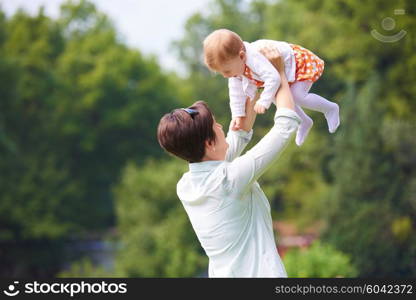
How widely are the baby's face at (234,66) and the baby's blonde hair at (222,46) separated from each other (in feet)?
0.07

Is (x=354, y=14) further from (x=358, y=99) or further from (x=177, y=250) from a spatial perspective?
(x=177, y=250)

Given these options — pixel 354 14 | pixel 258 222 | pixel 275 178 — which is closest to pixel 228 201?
pixel 258 222

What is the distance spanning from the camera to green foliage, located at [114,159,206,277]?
2541cm

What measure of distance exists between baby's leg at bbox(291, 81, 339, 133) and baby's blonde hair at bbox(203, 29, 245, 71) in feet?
1.18

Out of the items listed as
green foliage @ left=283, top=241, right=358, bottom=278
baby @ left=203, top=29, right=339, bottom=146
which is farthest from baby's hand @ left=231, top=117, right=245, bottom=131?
green foliage @ left=283, top=241, right=358, bottom=278

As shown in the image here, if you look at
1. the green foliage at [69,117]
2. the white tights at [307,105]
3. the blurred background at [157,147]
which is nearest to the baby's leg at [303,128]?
the white tights at [307,105]

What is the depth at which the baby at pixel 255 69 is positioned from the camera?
10.8ft

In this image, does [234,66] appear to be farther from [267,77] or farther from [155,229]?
[155,229]

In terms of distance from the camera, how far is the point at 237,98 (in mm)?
3494

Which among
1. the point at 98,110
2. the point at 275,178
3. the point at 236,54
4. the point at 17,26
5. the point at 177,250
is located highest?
the point at 17,26

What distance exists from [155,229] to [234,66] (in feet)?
77.2

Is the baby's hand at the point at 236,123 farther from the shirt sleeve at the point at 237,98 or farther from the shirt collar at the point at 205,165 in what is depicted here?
the shirt collar at the point at 205,165

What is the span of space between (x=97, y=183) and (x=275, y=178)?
9.54 meters

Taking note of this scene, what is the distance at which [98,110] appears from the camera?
3403 cm
